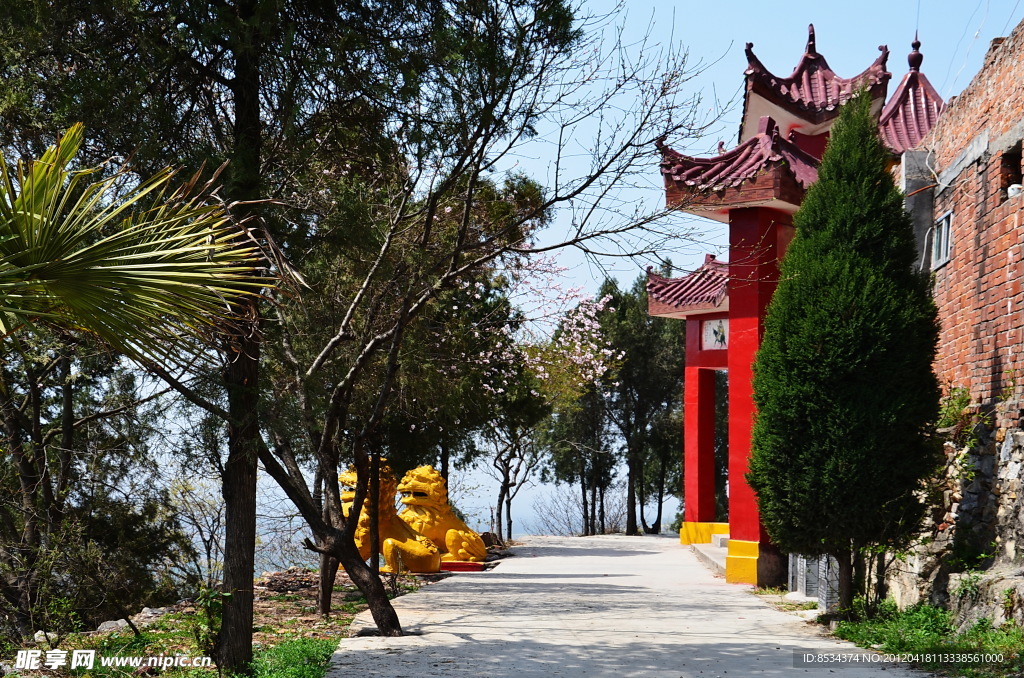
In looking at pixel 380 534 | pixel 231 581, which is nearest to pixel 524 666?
pixel 231 581

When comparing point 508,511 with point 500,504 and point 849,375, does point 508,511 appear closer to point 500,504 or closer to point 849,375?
point 500,504

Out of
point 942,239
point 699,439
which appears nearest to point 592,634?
point 942,239

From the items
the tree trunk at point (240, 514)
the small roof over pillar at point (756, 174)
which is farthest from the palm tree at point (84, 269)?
the small roof over pillar at point (756, 174)

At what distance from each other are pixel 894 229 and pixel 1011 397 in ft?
5.60

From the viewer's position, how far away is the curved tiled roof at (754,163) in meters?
11.3

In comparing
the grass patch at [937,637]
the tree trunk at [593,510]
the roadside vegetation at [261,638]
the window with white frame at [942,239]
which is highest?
the window with white frame at [942,239]

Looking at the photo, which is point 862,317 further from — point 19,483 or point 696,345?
point 696,345

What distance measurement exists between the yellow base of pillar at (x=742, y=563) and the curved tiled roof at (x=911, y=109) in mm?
5682

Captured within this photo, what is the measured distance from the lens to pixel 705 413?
64.7ft

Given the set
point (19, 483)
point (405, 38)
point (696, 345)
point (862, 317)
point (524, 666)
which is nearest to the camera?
point (524, 666)

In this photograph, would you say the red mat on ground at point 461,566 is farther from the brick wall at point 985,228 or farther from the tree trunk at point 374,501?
the brick wall at point 985,228

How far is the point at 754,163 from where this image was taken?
37.5ft

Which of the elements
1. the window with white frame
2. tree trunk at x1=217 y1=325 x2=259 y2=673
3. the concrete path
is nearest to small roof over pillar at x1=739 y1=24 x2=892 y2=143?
the window with white frame

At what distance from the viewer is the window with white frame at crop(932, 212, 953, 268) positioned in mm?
9021
